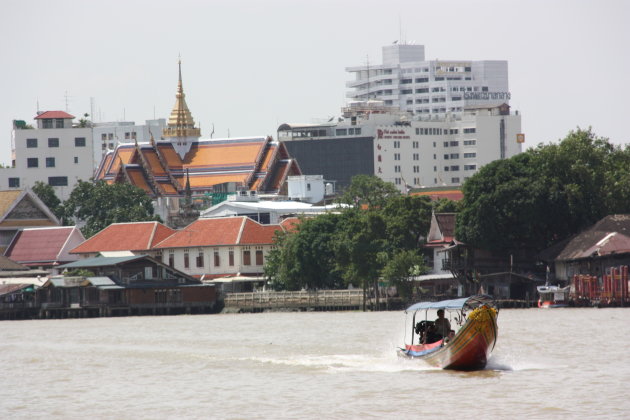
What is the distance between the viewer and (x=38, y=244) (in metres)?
113

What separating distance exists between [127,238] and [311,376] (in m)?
69.3

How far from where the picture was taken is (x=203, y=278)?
103000 mm

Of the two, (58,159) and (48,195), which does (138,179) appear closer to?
(58,159)

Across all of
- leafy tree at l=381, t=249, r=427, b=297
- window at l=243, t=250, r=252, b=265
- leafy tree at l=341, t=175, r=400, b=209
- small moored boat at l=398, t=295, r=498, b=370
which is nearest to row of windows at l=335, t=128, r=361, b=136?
leafy tree at l=341, t=175, r=400, b=209

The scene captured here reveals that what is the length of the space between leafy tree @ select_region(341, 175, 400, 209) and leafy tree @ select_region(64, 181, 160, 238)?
63.8 ft

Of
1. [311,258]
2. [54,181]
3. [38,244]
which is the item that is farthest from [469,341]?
[54,181]

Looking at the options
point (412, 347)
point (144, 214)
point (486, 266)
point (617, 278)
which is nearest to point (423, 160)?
point (144, 214)

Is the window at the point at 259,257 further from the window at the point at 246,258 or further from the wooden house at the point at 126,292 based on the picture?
the wooden house at the point at 126,292

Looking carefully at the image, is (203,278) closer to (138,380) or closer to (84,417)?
(138,380)

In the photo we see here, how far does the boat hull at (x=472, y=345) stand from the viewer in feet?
128

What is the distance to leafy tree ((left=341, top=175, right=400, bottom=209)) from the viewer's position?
351 feet

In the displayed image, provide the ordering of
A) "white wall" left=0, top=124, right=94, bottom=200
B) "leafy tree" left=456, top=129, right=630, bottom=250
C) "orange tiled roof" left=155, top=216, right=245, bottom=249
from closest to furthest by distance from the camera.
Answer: "leafy tree" left=456, top=129, right=630, bottom=250 → "orange tiled roof" left=155, top=216, right=245, bottom=249 → "white wall" left=0, top=124, right=94, bottom=200

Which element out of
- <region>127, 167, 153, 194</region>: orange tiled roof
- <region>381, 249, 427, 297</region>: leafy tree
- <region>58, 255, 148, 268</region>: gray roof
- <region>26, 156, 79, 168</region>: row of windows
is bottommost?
<region>381, 249, 427, 297</region>: leafy tree

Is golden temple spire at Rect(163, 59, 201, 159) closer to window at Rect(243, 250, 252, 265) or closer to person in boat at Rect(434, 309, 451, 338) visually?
window at Rect(243, 250, 252, 265)
